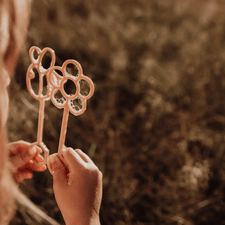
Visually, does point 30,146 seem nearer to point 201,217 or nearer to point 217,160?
point 201,217

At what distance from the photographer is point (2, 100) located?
0.41m

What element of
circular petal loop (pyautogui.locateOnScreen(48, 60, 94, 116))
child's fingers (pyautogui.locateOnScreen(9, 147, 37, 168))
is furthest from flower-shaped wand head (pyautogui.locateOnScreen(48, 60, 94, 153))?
child's fingers (pyautogui.locateOnScreen(9, 147, 37, 168))

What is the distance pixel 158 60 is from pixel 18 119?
0.97m

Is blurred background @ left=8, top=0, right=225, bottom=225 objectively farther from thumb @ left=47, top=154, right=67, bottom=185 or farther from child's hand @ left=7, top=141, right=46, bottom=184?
thumb @ left=47, top=154, right=67, bottom=185

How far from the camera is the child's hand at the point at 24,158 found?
58 centimetres

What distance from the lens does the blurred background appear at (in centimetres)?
93

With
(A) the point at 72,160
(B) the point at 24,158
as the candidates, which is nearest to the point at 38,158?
(B) the point at 24,158

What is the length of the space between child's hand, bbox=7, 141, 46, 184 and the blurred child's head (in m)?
0.12

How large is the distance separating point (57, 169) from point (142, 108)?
28.8 inches

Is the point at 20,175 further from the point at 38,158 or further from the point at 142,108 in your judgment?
the point at 142,108

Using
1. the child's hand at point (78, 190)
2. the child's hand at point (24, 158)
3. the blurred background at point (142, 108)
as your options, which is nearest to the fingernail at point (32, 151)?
the child's hand at point (24, 158)

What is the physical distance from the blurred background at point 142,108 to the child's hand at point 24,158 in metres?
0.19

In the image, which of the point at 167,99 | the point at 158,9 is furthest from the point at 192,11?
the point at 167,99

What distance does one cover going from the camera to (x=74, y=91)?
54 cm
